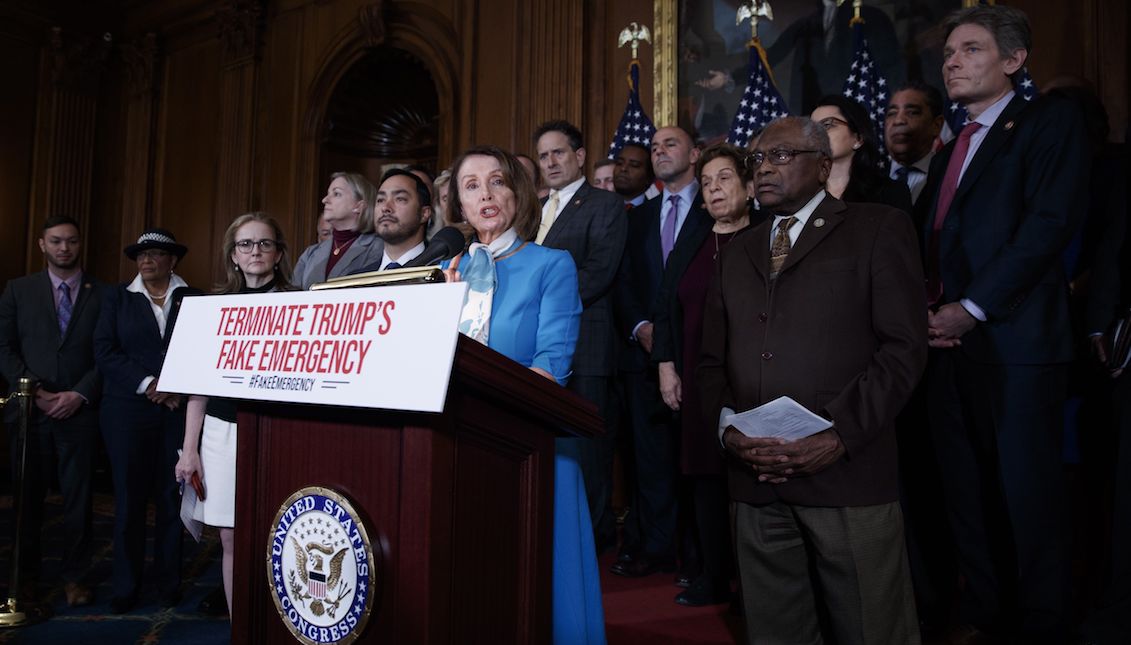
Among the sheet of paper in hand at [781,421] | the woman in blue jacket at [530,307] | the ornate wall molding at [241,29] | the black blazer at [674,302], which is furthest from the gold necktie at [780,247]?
the ornate wall molding at [241,29]

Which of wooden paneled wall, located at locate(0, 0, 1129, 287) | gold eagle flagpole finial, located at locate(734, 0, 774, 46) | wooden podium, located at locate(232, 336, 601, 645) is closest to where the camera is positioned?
wooden podium, located at locate(232, 336, 601, 645)

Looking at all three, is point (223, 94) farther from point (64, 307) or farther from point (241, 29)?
point (64, 307)

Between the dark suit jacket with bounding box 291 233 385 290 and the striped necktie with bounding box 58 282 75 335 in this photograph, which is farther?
the striped necktie with bounding box 58 282 75 335

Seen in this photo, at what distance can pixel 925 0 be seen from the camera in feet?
14.7

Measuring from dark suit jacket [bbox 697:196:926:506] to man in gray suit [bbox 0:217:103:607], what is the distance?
3.17 meters

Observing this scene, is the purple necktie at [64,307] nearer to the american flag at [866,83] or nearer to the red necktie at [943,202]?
the red necktie at [943,202]

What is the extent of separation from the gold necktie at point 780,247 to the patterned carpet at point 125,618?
2.38m

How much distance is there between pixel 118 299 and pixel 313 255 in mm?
892

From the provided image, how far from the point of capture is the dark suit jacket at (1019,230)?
2.24 meters

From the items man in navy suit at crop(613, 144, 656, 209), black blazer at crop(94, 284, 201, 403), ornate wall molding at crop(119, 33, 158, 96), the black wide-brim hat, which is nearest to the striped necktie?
black blazer at crop(94, 284, 201, 403)

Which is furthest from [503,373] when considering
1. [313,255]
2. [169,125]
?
[169,125]

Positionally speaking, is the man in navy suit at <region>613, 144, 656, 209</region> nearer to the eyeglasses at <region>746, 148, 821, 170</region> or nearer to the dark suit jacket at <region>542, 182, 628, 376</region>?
the dark suit jacket at <region>542, 182, 628, 376</region>

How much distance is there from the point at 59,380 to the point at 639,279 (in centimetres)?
290

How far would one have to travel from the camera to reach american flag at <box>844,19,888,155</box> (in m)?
4.46
